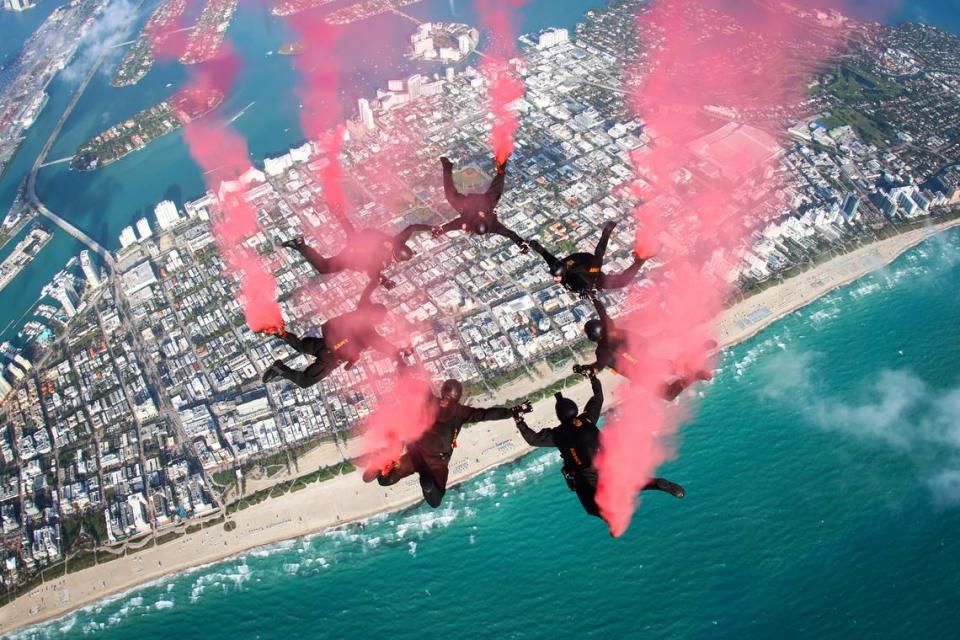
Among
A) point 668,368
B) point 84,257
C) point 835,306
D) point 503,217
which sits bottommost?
point 835,306

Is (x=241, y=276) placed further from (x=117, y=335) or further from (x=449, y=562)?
(x=449, y=562)

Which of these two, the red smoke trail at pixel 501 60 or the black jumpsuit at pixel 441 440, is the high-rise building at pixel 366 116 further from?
the black jumpsuit at pixel 441 440

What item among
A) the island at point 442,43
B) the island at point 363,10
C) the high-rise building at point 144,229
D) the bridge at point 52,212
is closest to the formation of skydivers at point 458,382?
the high-rise building at point 144,229

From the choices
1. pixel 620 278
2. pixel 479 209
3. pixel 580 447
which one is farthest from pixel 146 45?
pixel 580 447

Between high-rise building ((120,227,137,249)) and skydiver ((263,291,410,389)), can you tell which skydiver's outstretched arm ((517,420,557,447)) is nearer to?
skydiver ((263,291,410,389))

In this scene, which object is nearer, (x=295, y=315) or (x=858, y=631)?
(x=858, y=631)

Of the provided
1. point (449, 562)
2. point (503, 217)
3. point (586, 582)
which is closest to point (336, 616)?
point (449, 562)
